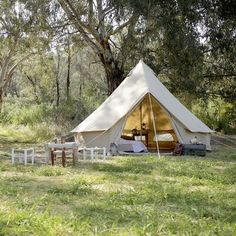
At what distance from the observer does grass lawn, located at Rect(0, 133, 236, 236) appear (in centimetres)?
344

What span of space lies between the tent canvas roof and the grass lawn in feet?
10.5

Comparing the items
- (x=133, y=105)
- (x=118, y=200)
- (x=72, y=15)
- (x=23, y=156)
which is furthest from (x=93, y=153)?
(x=72, y=15)

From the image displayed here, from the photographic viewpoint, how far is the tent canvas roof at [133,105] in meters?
10.7

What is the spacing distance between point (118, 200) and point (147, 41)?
10.5 metres

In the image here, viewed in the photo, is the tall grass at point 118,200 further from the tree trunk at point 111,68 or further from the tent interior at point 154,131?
the tree trunk at point 111,68

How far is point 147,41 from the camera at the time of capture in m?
14.5

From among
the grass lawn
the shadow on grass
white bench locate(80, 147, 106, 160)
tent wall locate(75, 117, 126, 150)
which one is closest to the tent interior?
tent wall locate(75, 117, 126, 150)

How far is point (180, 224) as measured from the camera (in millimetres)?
3574

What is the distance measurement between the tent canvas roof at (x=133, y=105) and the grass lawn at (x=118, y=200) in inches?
126

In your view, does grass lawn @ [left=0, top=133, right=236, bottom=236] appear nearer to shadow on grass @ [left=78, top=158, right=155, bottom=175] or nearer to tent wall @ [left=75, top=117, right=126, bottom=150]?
shadow on grass @ [left=78, top=158, right=155, bottom=175]

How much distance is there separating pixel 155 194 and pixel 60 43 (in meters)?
14.5

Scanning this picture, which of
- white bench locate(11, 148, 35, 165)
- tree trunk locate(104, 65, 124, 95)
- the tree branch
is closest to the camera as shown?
white bench locate(11, 148, 35, 165)

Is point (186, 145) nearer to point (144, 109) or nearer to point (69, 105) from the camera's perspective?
point (144, 109)

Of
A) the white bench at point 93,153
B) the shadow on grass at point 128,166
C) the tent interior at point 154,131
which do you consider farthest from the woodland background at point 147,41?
the shadow on grass at point 128,166
